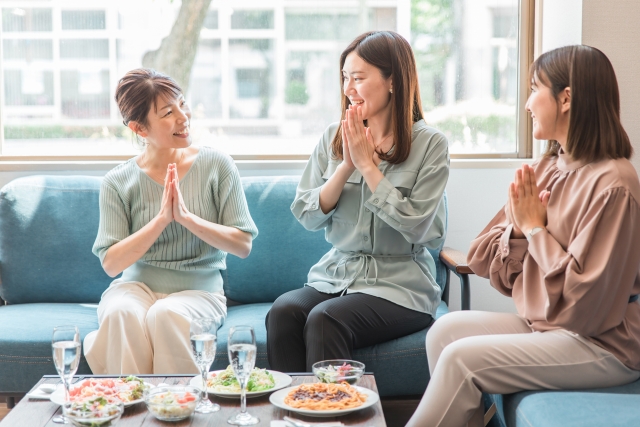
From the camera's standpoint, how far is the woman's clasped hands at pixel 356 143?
7.77 feet

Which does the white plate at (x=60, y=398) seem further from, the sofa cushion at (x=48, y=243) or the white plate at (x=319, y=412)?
the sofa cushion at (x=48, y=243)

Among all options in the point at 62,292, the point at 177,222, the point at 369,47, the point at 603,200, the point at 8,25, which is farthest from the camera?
the point at 8,25

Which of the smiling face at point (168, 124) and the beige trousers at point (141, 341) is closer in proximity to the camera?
the beige trousers at point (141, 341)

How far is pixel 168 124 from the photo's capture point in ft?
8.53

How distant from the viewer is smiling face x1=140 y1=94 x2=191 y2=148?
2602mm

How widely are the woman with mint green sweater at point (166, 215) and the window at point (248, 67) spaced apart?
0.62 metres

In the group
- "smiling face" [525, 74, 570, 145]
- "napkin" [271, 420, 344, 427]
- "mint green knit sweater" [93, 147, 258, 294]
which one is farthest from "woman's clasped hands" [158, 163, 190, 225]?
"smiling face" [525, 74, 570, 145]

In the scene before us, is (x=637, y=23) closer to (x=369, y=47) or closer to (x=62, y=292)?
(x=369, y=47)

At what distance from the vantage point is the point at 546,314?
185cm

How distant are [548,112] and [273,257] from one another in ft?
4.35

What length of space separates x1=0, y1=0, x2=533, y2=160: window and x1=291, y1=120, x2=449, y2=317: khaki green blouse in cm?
82

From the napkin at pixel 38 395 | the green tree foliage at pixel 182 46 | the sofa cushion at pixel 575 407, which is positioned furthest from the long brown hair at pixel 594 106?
the green tree foliage at pixel 182 46

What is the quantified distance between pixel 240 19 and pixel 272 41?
0.18 metres

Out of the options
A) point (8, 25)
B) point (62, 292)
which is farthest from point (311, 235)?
point (8, 25)
